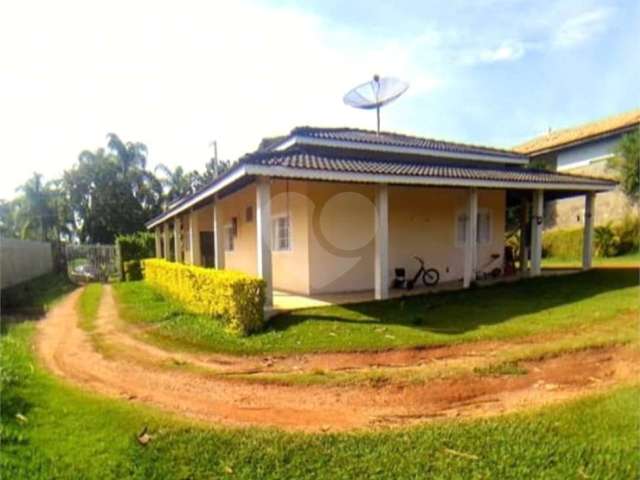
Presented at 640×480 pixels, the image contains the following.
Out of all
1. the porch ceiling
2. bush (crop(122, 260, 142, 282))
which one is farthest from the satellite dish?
bush (crop(122, 260, 142, 282))

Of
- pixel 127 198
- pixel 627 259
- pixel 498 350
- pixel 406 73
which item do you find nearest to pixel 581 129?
pixel 627 259

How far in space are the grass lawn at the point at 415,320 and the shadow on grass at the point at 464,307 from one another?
0.06 ft

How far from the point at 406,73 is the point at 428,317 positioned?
8734 millimetres

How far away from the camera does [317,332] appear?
7.23 metres

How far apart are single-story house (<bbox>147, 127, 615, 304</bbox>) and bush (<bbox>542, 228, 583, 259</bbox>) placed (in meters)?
6.91

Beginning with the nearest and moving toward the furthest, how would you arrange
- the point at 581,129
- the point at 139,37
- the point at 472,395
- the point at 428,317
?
the point at 472,395 → the point at 139,37 → the point at 428,317 → the point at 581,129

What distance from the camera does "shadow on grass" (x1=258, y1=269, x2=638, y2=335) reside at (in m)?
7.71

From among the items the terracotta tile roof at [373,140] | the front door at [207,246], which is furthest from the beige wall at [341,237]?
the front door at [207,246]

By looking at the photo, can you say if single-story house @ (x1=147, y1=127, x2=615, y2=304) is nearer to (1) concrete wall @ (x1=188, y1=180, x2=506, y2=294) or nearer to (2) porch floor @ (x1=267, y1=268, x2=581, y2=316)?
(1) concrete wall @ (x1=188, y1=180, x2=506, y2=294)

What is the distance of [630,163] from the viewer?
19.8 meters

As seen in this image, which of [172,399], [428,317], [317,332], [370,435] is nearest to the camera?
[370,435]

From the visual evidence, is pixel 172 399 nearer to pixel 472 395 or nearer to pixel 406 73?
pixel 472 395

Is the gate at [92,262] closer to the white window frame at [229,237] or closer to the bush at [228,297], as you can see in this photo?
the white window frame at [229,237]

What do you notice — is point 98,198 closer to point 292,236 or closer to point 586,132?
point 292,236
